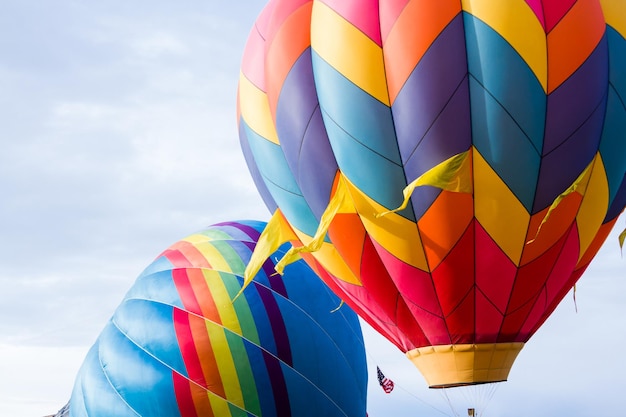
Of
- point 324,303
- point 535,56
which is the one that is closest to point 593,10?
point 535,56

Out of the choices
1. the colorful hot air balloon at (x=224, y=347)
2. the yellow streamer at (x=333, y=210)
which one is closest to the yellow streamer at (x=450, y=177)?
the yellow streamer at (x=333, y=210)

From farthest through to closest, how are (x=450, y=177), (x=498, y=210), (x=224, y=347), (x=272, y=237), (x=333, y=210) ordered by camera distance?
(x=224, y=347), (x=272, y=237), (x=333, y=210), (x=498, y=210), (x=450, y=177)

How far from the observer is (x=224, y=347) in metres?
12.9

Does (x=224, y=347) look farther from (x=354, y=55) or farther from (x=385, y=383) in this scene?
(x=354, y=55)

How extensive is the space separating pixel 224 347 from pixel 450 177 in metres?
4.67

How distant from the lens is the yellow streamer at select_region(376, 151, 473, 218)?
9.23 meters

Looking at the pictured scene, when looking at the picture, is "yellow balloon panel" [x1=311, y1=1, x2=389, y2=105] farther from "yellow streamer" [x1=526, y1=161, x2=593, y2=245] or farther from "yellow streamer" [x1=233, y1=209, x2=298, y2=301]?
"yellow streamer" [x1=233, y1=209, x2=298, y2=301]

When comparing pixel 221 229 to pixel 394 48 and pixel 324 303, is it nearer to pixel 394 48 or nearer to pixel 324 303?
pixel 324 303

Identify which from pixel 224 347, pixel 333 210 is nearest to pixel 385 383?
pixel 224 347

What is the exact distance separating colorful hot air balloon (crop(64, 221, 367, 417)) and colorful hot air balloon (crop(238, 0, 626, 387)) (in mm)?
2780

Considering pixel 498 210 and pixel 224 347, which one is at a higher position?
pixel 224 347

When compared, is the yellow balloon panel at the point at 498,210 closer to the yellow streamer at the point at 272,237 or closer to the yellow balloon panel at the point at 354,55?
the yellow balloon panel at the point at 354,55

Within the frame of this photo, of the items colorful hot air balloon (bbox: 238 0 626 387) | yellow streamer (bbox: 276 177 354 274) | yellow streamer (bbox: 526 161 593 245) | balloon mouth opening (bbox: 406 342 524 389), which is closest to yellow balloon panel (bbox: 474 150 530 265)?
colorful hot air balloon (bbox: 238 0 626 387)

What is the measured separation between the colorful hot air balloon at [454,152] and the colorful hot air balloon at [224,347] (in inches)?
109
